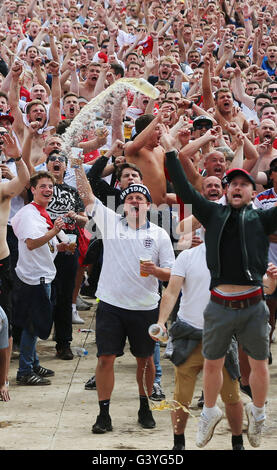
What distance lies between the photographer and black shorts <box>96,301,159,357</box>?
22.1 feet

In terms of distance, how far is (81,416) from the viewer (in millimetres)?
7086

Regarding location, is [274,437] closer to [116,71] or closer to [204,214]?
[204,214]

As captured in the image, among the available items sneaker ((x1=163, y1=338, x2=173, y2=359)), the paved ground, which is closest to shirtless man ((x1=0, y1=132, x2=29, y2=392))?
the paved ground

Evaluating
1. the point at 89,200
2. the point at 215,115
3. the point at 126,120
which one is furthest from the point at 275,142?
the point at 89,200

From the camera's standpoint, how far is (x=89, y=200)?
7.11m

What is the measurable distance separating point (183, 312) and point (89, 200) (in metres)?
1.38

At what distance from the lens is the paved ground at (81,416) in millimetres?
6383

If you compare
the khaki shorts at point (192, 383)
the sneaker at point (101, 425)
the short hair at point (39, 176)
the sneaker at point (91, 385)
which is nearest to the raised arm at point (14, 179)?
the short hair at point (39, 176)

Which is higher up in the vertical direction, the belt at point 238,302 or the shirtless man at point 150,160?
the shirtless man at point 150,160

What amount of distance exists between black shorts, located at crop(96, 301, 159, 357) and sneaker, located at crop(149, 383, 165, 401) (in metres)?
0.72

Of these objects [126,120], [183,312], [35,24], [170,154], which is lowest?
[183,312]

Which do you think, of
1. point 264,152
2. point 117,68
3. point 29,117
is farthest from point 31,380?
point 117,68

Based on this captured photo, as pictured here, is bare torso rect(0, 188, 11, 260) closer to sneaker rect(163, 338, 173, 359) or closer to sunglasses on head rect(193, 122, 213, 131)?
sneaker rect(163, 338, 173, 359)

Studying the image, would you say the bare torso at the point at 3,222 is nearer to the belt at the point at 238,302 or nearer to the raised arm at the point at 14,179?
the raised arm at the point at 14,179
